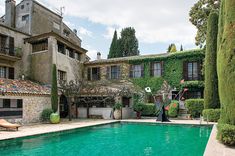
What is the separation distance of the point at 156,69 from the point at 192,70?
396 cm

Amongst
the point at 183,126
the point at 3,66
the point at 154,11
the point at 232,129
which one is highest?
the point at 154,11

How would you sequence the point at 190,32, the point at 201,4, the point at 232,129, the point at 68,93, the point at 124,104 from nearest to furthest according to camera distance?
the point at 232,129
the point at 201,4
the point at 68,93
the point at 190,32
the point at 124,104

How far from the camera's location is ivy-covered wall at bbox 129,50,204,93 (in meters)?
24.5

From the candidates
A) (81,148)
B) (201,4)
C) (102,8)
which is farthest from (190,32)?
(81,148)

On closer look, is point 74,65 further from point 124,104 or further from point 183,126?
point 183,126

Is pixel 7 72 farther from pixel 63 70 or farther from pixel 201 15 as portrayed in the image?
pixel 201 15

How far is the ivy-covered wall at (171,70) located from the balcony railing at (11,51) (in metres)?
12.6

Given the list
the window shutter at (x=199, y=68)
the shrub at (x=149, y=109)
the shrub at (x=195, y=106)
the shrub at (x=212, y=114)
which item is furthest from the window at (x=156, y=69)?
the shrub at (x=212, y=114)

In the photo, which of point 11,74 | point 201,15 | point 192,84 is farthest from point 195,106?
point 11,74

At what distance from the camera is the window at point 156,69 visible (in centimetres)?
2634

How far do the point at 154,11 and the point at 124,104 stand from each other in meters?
13.3

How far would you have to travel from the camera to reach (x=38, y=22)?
2770cm

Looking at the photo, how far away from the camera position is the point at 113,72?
1118 inches

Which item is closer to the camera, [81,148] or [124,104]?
[81,148]
